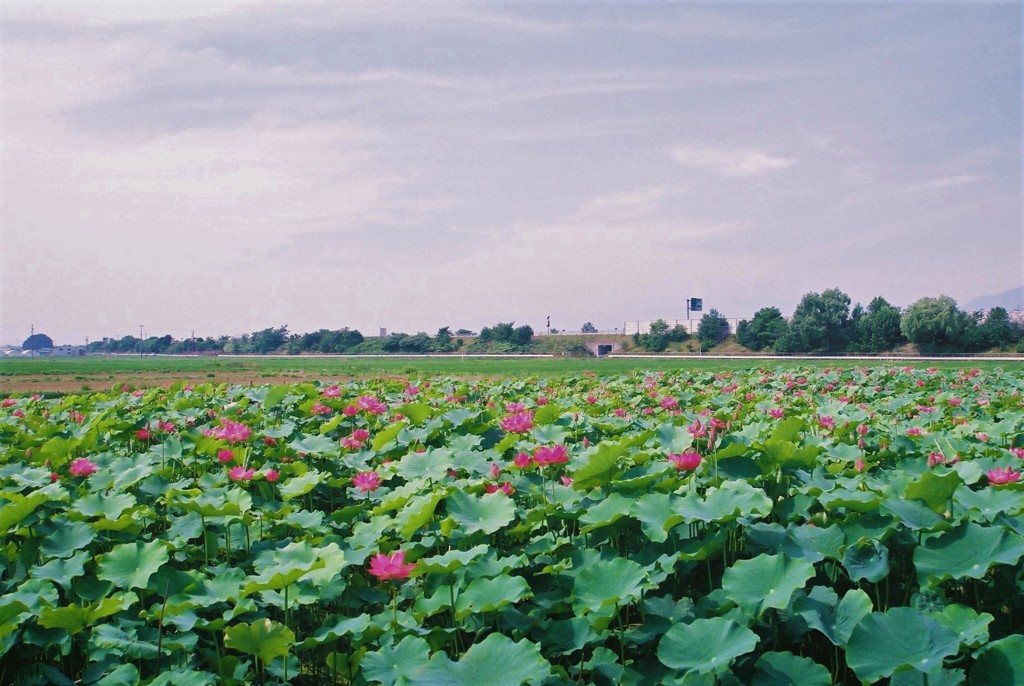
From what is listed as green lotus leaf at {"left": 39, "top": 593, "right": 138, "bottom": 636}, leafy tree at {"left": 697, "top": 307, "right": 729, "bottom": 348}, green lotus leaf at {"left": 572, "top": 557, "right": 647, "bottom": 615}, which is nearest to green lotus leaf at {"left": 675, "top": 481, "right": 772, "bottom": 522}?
green lotus leaf at {"left": 572, "top": 557, "right": 647, "bottom": 615}

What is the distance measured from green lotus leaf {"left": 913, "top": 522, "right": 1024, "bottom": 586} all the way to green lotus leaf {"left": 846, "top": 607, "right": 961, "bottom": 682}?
1.32 ft

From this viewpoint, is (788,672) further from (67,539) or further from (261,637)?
(67,539)

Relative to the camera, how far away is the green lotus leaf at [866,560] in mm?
2629

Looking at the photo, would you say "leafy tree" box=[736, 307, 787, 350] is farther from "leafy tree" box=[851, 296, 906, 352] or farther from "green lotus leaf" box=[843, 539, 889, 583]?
"green lotus leaf" box=[843, 539, 889, 583]

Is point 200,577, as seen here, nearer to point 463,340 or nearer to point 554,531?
point 554,531

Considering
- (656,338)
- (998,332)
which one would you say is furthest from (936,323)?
(656,338)

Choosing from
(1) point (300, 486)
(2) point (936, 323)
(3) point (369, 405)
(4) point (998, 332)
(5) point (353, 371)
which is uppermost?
(2) point (936, 323)

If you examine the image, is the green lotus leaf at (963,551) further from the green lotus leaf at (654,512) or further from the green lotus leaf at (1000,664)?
the green lotus leaf at (654,512)

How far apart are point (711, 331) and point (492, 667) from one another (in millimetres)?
90114

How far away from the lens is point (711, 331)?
3497 inches

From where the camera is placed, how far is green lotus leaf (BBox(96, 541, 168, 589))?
2.88 meters

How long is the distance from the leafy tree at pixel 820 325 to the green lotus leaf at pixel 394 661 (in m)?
81.1

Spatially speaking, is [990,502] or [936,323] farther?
[936,323]

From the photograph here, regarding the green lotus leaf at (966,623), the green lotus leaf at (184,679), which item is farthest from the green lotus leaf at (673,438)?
the green lotus leaf at (184,679)
